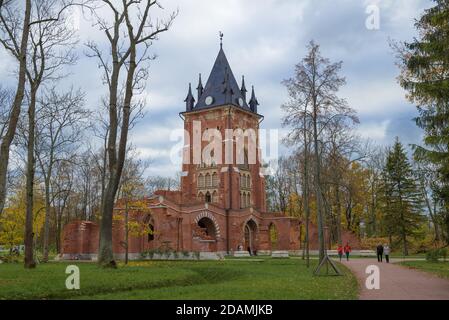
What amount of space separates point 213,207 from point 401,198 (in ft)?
59.5

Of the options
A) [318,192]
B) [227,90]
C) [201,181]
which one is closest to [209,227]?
[201,181]

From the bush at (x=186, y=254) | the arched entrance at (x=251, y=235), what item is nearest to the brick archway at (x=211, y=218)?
the arched entrance at (x=251, y=235)

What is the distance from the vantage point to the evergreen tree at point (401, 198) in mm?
44625

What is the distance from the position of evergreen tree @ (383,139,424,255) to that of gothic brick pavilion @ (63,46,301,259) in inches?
444

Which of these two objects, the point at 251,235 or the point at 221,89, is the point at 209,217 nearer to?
the point at 251,235

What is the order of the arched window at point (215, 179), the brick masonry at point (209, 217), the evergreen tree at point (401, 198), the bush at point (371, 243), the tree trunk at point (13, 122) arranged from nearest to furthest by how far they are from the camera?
the tree trunk at point (13, 122) → the brick masonry at point (209, 217) → the evergreen tree at point (401, 198) → the bush at point (371, 243) → the arched window at point (215, 179)

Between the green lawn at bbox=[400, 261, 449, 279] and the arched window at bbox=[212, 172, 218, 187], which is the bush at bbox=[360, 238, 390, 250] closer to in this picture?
the arched window at bbox=[212, 172, 218, 187]

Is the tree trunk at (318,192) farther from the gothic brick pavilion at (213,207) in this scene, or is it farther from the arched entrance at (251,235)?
the arched entrance at (251,235)

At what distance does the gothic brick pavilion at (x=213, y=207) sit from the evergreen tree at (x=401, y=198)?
11289 millimetres

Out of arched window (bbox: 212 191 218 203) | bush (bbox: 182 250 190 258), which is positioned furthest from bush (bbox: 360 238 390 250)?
bush (bbox: 182 250 190 258)

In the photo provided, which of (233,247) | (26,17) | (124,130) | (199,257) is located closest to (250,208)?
(233,247)

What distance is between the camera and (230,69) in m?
60.5

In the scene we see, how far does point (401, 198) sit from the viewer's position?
150 feet
